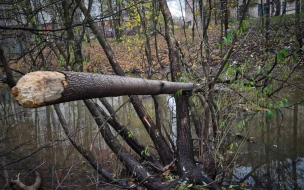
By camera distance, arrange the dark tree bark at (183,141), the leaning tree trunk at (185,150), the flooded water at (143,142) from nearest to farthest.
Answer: the leaning tree trunk at (185,150)
the dark tree bark at (183,141)
the flooded water at (143,142)

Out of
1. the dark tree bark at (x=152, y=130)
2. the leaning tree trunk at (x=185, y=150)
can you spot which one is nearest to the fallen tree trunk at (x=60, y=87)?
the leaning tree trunk at (x=185, y=150)

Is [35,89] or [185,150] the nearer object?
[35,89]

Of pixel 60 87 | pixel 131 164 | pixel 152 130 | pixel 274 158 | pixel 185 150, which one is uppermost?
pixel 60 87

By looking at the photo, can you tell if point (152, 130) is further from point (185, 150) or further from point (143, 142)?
point (143, 142)

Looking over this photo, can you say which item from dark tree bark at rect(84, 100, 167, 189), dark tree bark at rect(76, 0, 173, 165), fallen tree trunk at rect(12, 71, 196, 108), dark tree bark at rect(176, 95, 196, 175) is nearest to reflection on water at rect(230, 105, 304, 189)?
dark tree bark at rect(176, 95, 196, 175)

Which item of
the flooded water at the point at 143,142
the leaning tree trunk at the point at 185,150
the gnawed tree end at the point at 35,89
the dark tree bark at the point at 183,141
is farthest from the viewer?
the flooded water at the point at 143,142

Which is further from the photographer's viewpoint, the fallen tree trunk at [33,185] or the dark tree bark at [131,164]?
the fallen tree trunk at [33,185]

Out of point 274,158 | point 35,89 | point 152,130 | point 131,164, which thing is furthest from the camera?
point 274,158

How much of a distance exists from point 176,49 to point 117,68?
1190 mm

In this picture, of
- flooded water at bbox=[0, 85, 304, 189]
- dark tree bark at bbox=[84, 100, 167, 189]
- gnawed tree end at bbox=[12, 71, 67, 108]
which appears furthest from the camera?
flooded water at bbox=[0, 85, 304, 189]

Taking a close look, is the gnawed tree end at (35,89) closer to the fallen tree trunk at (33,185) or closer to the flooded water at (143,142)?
the flooded water at (143,142)

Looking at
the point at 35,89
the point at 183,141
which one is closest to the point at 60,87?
the point at 35,89

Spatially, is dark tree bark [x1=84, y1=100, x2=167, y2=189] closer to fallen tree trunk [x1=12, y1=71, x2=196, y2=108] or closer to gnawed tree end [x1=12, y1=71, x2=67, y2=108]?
fallen tree trunk [x1=12, y1=71, x2=196, y2=108]

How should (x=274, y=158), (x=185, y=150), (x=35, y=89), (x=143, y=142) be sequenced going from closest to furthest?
(x=35, y=89) < (x=185, y=150) < (x=274, y=158) < (x=143, y=142)
